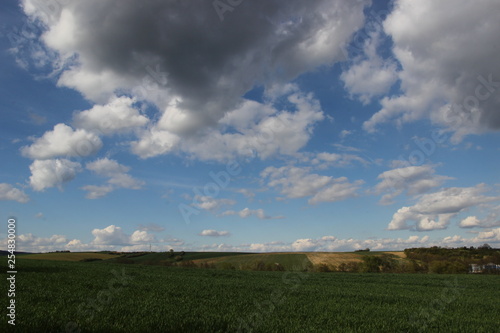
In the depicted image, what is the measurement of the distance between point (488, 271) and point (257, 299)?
7776cm

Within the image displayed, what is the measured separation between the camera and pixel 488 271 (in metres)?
71.8

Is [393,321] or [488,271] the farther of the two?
[488,271]

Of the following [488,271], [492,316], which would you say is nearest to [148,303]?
[492,316]

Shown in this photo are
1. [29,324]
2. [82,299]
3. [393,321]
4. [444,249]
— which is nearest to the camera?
[29,324]

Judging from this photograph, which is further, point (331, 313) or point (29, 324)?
point (331, 313)

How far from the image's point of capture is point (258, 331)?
10.7 meters

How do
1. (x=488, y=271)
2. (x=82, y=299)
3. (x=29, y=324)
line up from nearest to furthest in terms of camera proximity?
(x=29, y=324), (x=82, y=299), (x=488, y=271)

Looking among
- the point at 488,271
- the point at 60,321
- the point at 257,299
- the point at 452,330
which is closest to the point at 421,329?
the point at 452,330

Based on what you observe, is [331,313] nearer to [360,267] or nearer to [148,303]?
[148,303]

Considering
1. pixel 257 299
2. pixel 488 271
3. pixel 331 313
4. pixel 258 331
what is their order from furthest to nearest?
pixel 488 271, pixel 257 299, pixel 331 313, pixel 258 331

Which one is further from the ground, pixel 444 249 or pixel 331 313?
pixel 331 313

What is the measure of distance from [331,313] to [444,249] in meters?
131

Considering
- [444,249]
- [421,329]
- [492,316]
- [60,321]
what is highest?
[60,321]

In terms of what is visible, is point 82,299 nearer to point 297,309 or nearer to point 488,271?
point 297,309
